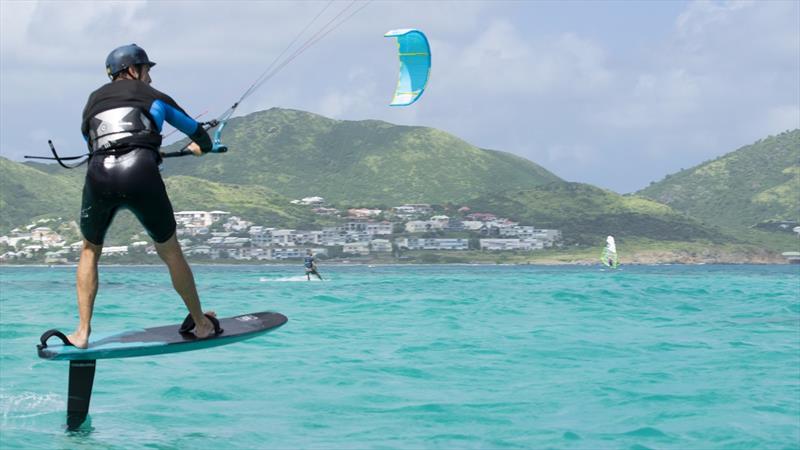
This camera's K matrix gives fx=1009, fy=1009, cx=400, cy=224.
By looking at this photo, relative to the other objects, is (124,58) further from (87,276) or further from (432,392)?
(432,392)

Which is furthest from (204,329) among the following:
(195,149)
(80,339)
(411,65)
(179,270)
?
(411,65)

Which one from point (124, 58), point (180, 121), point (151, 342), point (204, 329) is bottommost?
point (151, 342)

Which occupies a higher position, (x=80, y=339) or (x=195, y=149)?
(x=195, y=149)

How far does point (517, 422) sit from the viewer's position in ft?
42.7

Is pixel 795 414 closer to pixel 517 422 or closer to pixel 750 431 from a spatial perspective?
pixel 750 431

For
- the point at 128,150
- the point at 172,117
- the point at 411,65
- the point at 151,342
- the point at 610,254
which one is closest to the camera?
the point at 128,150

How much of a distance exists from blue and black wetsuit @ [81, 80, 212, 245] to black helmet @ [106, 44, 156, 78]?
15cm

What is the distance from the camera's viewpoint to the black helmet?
8648mm

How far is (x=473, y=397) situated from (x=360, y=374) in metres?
2.89

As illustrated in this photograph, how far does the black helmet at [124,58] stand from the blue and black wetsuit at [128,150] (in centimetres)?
15

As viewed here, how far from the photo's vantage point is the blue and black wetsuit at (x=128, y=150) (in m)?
8.43

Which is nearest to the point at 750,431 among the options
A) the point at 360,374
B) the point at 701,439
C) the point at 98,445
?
the point at 701,439

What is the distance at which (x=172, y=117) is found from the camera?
8664 millimetres

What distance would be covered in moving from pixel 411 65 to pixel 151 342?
6.15m
